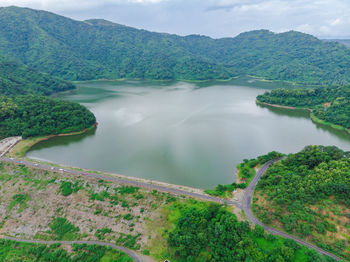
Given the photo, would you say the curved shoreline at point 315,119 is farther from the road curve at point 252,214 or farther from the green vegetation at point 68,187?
the green vegetation at point 68,187

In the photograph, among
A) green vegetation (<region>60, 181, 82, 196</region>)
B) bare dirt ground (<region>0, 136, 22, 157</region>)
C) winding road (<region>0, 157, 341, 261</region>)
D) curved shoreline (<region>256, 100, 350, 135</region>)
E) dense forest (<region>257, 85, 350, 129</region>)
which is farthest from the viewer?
dense forest (<region>257, 85, 350, 129</region>)

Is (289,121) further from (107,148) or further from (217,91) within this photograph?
(107,148)

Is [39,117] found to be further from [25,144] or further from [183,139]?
[183,139]

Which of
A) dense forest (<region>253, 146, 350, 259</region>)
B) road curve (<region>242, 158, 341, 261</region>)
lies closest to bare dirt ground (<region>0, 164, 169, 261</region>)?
road curve (<region>242, 158, 341, 261</region>)

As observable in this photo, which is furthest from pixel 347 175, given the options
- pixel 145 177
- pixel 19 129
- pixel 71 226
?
pixel 19 129

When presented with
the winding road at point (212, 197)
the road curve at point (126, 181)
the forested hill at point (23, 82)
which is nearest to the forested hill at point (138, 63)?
the forested hill at point (23, 82)

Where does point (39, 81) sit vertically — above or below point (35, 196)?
above

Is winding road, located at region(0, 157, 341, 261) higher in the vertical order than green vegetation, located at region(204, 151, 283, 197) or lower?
lower

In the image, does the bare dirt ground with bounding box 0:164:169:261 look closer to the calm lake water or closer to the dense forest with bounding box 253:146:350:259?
the calm lake water
